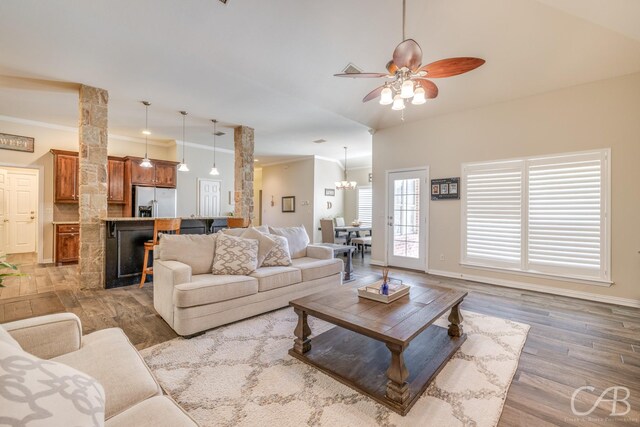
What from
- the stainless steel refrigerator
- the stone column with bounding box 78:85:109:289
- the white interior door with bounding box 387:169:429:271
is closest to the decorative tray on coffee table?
the white interior door with bounding box 387:169:429:271

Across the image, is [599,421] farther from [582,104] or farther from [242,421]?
[582,104]

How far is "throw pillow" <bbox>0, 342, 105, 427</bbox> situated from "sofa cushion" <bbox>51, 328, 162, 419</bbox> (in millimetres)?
323

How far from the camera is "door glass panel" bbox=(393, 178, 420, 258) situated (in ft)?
18.2

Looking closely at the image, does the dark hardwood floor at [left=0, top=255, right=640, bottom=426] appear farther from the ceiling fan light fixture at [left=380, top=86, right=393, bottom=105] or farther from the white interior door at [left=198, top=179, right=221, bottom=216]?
the white interior door at [left=198, top=179, right=221, bottom=216]

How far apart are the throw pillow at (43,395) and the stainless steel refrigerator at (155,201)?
6839 millimetres

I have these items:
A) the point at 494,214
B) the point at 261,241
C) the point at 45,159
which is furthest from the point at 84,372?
the point at 45,159

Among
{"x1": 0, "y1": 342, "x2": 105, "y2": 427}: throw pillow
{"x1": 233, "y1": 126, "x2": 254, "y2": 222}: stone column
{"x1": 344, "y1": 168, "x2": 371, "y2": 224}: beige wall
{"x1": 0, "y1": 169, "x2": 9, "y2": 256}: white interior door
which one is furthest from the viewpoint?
{"x1": 344, "y1": 168, "x2": 371, "y2": 224}: beige wall

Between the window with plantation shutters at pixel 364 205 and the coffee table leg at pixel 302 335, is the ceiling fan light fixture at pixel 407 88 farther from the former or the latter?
the window with plantation shutters at pixel 364 205

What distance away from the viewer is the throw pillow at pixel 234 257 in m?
3.09

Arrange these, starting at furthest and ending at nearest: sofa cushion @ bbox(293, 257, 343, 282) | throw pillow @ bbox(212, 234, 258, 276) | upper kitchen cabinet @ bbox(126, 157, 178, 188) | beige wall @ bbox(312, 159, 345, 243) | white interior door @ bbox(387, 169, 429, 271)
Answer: beige wall @ bbox(312, 159, 345, 243)
upper kitchen cabinet @ bbox(126, 157, 178, 188)
white interior door @ bbox(387, 169, 429, 271)
sofa cushion @ bbox(293, 257, 343, 282)
throw pillow @ bbox(212, 234, 258, 276)

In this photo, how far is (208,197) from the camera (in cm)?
803

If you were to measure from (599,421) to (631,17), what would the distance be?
3496 millimetres

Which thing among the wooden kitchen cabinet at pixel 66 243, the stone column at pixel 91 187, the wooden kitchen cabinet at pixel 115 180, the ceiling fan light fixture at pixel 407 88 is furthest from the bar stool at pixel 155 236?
the ceiling fan light fixture at pixel 407 88

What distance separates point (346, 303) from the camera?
2279mm
